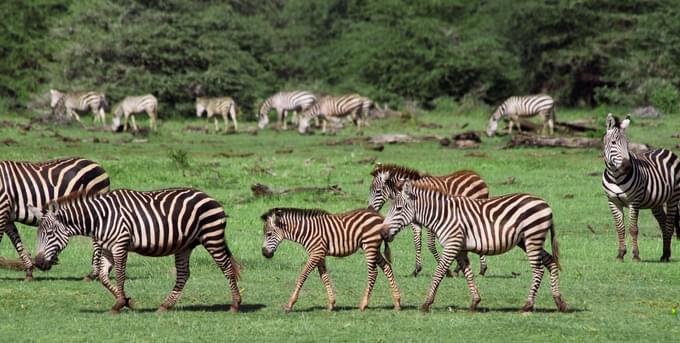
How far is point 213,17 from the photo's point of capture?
47375 mm

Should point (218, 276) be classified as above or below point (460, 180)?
below

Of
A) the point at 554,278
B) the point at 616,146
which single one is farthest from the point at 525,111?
the point at 554,278

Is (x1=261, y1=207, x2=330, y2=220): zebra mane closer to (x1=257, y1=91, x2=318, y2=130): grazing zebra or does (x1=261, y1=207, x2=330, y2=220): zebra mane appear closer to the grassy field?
the grassy field

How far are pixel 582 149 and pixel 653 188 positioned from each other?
48.6 ft

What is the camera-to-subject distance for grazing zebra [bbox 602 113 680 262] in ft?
57.0

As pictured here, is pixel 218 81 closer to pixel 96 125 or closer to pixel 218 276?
pixel 96 125

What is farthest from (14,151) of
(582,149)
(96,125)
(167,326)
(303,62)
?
(303,62)

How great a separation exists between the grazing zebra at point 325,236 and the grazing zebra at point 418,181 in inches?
84.0

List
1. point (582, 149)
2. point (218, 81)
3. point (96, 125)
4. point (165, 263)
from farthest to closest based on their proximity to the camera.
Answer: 1. point (218, 81)
2. point (96, 125)
3. point (582, 149)
4. point (165, 263)

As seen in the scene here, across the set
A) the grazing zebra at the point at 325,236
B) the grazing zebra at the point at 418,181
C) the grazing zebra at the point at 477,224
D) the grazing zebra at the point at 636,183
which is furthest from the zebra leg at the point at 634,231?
the grazing zebra at the point at 325,236

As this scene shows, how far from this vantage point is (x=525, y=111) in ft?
129

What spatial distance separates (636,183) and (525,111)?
21.9 meters

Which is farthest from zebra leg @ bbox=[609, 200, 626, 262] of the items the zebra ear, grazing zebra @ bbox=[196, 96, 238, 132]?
grazing zebra @ bbox=[196, 96, 238, 132]

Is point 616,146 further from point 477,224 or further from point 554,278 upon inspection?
point 477,224
